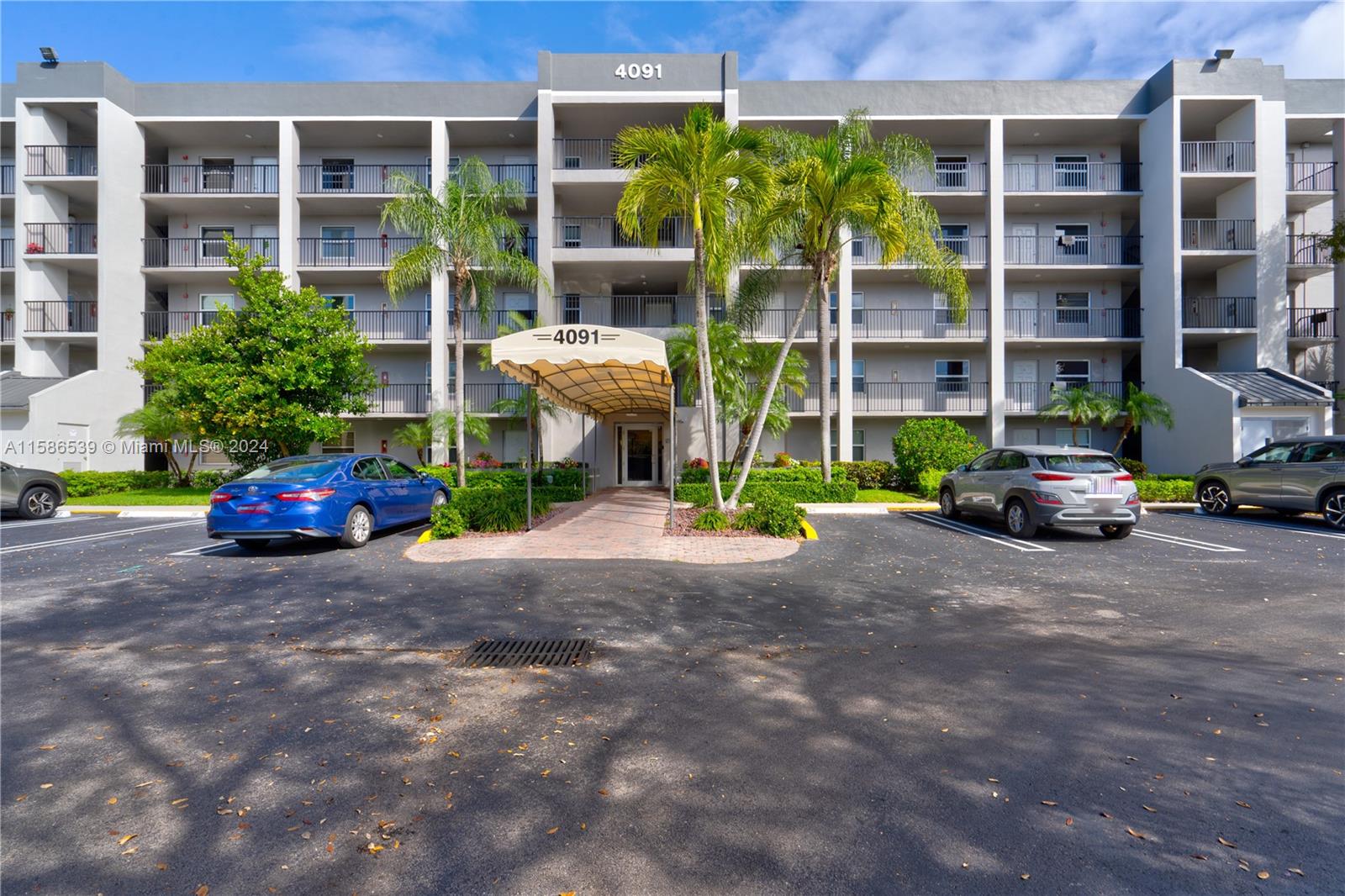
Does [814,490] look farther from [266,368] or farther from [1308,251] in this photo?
[1308,251]

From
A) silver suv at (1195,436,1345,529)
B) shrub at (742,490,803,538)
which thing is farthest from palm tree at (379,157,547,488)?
silver suv at (1195,436,1345,529)

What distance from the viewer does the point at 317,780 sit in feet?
10.8

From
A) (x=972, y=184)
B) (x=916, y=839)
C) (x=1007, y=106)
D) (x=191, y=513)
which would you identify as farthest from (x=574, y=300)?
(x=916, y=839)

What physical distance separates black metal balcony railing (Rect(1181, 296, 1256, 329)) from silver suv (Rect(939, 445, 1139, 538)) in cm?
1639

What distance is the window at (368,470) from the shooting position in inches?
431

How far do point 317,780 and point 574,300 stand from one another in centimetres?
2229

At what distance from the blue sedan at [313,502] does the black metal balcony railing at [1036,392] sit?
21.5m

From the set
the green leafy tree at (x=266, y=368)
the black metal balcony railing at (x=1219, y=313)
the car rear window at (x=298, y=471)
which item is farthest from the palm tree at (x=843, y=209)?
the black metal balcony railing at (x=1219, y=313)

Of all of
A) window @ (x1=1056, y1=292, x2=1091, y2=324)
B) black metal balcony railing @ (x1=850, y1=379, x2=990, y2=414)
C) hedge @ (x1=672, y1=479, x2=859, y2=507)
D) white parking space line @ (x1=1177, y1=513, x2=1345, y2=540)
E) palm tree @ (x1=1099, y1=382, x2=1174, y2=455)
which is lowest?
white parking space line @ (x1=1177, y1=513, x2=1345, y2=540)

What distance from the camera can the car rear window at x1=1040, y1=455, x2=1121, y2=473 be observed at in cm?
1101

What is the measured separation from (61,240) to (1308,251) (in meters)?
46.6

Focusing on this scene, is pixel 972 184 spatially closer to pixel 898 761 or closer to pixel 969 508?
pixel 969 508

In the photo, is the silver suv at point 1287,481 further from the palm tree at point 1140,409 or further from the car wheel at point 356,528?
the car wheel at point 356,528

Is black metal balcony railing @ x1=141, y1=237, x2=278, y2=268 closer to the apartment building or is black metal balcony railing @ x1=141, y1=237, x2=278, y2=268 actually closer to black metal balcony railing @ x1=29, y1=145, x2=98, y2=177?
the apartment building
